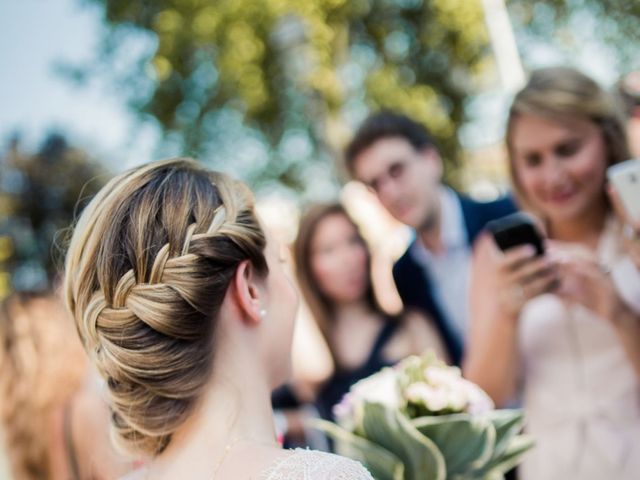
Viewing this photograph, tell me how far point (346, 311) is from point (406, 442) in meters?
2.24

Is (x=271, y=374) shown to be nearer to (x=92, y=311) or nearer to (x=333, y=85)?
(x=92, y=311)

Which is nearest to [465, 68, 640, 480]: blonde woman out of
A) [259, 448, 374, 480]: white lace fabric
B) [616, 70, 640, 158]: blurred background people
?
[616, 70, 640, 158]: blurred background people

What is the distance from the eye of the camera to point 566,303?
8.13ft

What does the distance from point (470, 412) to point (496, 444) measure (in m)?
0.10

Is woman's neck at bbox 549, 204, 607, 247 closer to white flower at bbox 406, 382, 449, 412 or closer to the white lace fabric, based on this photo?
white flower at bbox 406, 382, 449, 412

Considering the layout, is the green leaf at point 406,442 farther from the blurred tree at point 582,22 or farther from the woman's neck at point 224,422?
the blurred tree at point 582,22

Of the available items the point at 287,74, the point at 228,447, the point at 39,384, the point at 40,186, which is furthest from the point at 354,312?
the point at 40,186

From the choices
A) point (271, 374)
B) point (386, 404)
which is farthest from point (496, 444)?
point (271, 374)

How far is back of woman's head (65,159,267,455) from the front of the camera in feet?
4.54

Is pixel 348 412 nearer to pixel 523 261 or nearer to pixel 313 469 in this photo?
pixel 313 469

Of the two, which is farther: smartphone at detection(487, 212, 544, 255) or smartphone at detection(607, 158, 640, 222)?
smartphone at detection(487, 212, 544, 255)

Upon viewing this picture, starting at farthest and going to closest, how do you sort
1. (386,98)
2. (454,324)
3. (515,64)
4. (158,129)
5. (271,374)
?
(158,129), (386,98), (515,64), (454,324), (271,374)

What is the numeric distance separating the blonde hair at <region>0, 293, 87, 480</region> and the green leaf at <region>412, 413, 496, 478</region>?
203 cm

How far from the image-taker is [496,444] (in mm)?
1694
